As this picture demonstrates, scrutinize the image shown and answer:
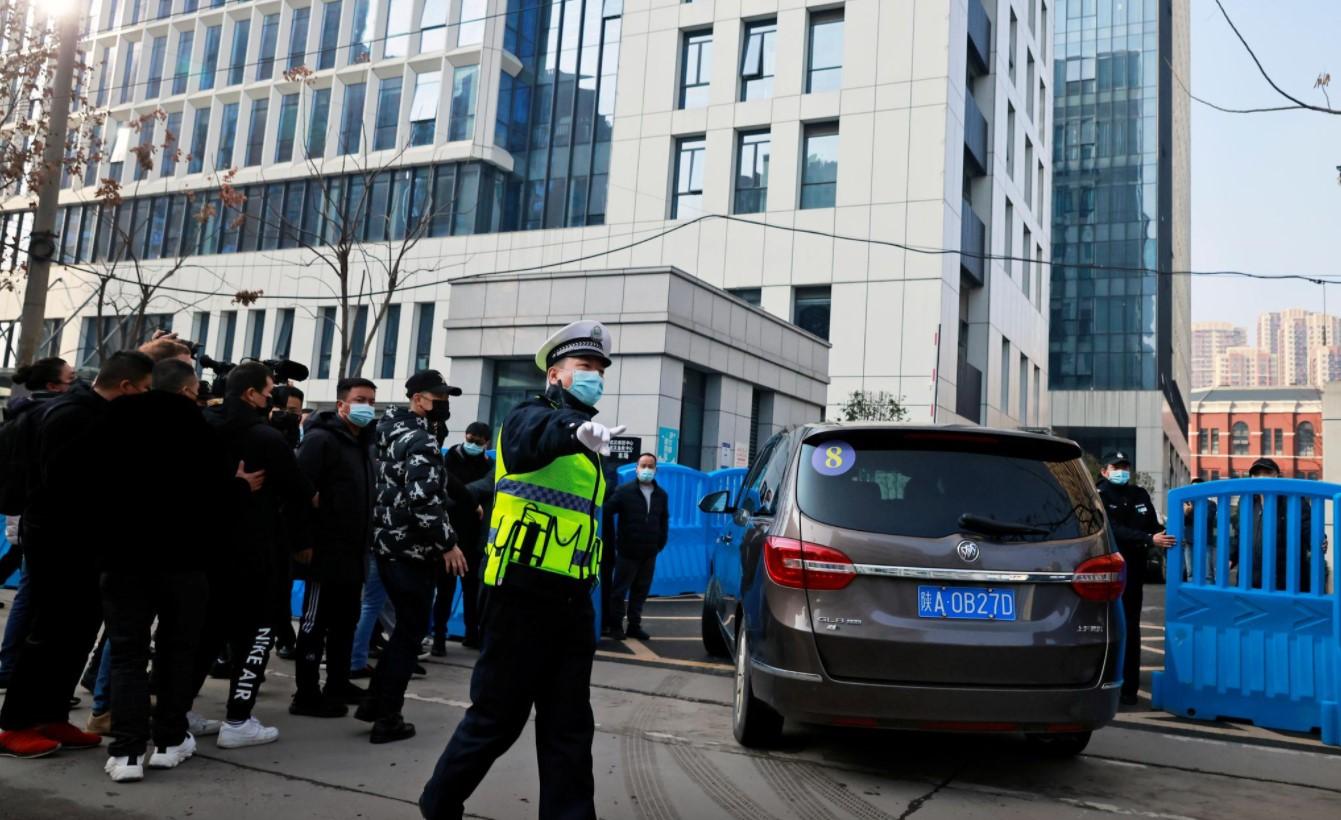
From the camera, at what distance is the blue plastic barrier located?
20.3ft

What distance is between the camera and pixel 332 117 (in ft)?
115

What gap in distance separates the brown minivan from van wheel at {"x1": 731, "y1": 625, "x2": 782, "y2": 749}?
Answer: 0.38 metres

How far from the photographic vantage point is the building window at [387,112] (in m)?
34.1

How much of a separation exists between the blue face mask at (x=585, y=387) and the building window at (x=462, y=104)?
102ft

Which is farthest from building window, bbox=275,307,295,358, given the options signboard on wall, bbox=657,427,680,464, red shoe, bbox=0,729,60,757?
red shoe, bbox=0,729,60,757

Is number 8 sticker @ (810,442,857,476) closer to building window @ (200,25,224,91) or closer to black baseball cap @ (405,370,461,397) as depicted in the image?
black baseball cap @ (405,370,461,397)

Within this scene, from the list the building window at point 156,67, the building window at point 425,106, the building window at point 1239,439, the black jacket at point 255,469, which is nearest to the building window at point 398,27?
the building window at point 425,106

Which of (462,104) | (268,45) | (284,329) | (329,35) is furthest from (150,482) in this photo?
(268,45)

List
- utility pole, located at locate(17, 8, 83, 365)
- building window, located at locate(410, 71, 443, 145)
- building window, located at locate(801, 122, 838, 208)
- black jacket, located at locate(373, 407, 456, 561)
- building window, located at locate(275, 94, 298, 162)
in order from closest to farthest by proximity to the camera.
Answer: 1. black jacket, located at locate(373, 407, 456, 561)
2. utility pole, located at locate(17, 8, 83, 365)
3. building window, located at locate(801, 122, 838, 208)
4. building window, located at locate(410, 71, 443, 145)
5. building window, located at locate(275, 94, 298, 162)

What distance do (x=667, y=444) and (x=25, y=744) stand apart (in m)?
12.2

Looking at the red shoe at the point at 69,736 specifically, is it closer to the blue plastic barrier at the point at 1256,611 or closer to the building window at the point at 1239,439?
the blue plastic barrier at the point at 1256,611

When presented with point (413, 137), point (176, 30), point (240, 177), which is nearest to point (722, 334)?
point (413, 137)

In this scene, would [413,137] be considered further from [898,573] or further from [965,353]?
[898,573]

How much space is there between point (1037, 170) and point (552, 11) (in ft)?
63.4
